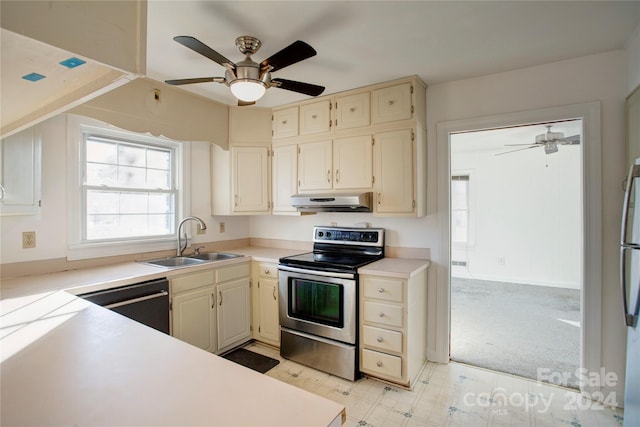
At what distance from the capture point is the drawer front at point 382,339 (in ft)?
7.69

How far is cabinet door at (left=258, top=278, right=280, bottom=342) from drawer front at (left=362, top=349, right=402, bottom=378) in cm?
91

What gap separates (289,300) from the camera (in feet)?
9.18

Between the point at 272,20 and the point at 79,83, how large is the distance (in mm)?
1319

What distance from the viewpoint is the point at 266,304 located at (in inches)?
119

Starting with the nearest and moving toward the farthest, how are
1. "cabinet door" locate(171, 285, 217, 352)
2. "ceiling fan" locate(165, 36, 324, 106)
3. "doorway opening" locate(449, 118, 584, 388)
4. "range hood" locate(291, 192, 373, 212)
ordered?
"ceiling fan" locate(165, 36, 324, 106) → "cabinet door" locate(171, 285, 217, 352) → "range hood" locate(291, 192, 373, 212) → "doorway opening" locate(449, 118, 584, 388)

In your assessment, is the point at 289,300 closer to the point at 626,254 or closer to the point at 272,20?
the point at 272,20

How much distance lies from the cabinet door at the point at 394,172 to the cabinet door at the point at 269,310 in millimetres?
1272

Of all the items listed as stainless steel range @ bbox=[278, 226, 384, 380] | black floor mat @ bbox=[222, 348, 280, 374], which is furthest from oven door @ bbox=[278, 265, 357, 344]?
black floor mat @ bbox=[222, 348, 280, 374]

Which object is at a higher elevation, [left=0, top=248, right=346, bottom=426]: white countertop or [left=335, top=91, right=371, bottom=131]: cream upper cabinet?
[left=335, top=91, right=371, bottom=131]: cream upper cabinet

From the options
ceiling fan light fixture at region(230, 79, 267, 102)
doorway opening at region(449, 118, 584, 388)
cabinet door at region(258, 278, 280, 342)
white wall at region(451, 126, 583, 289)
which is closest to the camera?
ceiling fan light fixture at region(230, 79, 267, 102)

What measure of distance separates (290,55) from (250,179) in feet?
6.03

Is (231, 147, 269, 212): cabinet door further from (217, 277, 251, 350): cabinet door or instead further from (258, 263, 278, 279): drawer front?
(217, 277, 251, 350): cabinet door

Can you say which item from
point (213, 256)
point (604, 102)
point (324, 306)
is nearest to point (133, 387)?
point (324, 306)

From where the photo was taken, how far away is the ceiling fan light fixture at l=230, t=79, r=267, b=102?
5.93 feet
